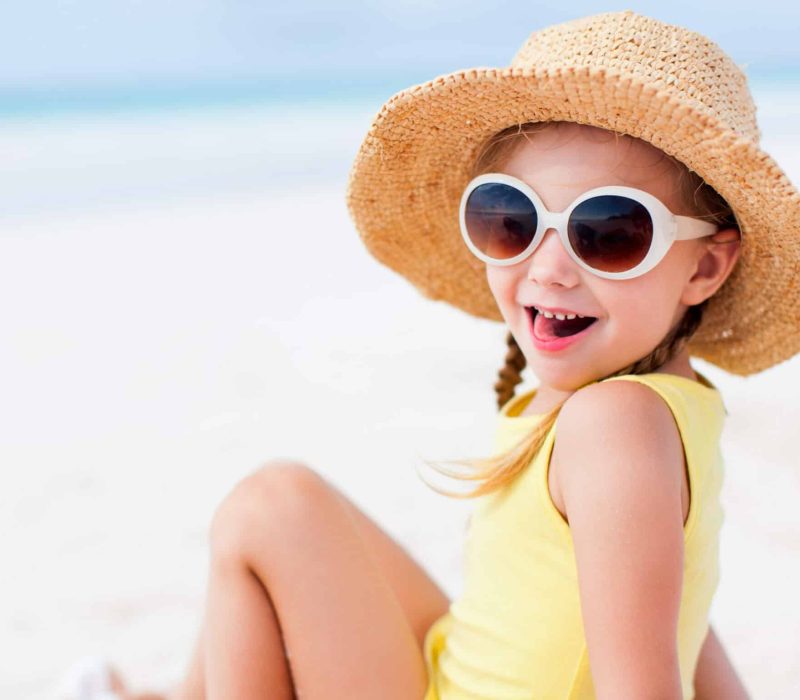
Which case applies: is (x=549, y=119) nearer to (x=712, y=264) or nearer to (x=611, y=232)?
(x=611, y=232)

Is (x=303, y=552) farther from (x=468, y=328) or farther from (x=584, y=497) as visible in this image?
(x=468, y=328)

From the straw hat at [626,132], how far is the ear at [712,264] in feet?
0.07

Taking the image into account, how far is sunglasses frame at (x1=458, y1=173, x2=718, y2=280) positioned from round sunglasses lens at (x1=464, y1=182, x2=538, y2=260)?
11mm

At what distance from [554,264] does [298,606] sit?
70cm

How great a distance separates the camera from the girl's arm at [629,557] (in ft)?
4.01

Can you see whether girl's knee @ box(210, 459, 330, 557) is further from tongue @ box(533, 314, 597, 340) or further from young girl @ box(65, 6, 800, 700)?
tongue @ box(533, 314, 597, 340)

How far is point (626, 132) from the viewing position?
1421 millimetres

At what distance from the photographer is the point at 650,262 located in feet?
4.72

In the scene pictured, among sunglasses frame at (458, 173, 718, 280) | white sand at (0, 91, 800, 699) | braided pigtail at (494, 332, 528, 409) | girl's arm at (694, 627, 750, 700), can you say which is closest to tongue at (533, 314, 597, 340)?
sunglasses frame at (458, 173, 718, 280)

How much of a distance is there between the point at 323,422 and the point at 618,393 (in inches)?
98.1

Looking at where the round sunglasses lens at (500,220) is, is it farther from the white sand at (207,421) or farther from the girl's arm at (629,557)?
the white sand at (207,421)

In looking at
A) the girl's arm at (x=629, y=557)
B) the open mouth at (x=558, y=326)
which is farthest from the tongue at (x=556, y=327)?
the girl's arm at (x=629, y=557)

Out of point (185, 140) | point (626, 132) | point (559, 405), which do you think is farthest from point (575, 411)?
point (185, 140)

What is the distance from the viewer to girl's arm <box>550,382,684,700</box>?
122cm
